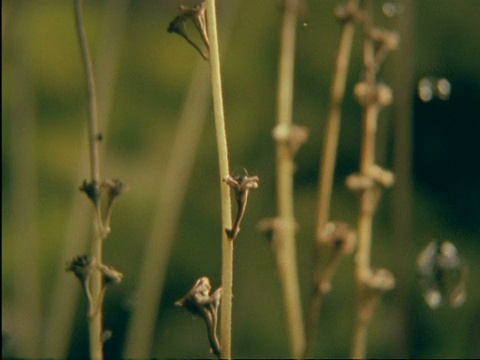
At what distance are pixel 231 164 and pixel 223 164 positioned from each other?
41cm

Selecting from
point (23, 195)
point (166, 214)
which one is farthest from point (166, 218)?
point (23, 195)

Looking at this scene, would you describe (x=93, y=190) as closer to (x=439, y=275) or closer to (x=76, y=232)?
(x=439, y=275)

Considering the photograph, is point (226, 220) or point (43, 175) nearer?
point (226, 220)

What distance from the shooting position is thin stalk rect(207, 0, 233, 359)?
186 mm

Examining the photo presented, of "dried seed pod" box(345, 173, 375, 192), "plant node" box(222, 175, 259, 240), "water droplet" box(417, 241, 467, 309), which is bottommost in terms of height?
"water droplet" box(417, 241, 467, 309)

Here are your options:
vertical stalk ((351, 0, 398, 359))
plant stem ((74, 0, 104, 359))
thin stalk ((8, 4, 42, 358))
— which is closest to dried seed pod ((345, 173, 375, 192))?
vertical stalk ((351, 0, 398, 359))

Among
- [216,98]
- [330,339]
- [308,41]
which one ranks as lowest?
[330,339]

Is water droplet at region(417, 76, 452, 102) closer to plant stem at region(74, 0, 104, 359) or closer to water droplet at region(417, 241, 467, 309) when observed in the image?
water droplet at region(417, 241, 467, 309)

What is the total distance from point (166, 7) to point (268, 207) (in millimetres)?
273

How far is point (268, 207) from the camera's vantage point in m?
0.53

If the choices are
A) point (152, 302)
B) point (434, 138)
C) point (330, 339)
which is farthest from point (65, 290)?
point (434, 138)

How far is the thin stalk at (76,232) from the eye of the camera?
1.35ft

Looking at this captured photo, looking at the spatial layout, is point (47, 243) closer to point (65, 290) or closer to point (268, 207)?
point (65, 290)

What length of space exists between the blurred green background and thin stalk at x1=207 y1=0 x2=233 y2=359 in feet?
0.76
